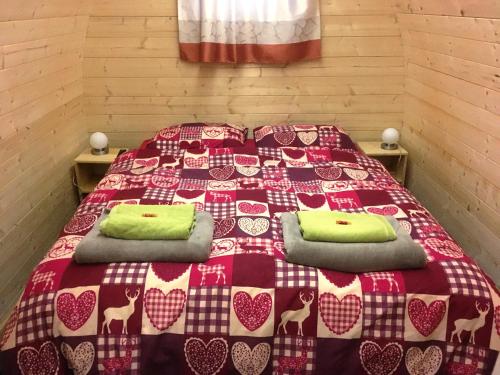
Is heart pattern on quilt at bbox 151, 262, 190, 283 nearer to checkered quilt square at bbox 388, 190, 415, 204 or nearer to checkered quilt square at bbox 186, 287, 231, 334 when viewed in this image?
checkered quilt square at bbox 186, 287, 231, 334

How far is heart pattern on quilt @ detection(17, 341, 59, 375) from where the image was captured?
1.50m

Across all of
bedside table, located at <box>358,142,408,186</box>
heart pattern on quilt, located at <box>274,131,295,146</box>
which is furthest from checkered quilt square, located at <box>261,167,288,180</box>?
bedside table, located at <box>358,142,408,186</box>

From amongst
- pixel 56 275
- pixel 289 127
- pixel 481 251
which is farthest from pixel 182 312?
pixel 289 127

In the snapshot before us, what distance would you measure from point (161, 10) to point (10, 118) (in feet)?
4.45

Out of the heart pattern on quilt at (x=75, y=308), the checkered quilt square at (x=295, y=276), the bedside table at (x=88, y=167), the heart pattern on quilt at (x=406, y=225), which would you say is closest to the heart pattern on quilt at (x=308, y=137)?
the heart pattern on quilt at (x=406, y=225)

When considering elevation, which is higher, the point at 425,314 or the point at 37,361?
the point at 425,314

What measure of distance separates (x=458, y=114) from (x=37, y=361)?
240 cm

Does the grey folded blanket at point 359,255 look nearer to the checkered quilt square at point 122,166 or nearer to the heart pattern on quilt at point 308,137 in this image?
the checkered quilt square at point 122,166

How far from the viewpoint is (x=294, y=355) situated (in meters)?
1.53

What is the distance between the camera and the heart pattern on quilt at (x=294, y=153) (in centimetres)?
285

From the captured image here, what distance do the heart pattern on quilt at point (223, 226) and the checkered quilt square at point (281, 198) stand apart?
0.97ft

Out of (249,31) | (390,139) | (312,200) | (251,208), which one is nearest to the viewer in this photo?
(251,208)

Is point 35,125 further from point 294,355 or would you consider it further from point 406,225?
point 406,225

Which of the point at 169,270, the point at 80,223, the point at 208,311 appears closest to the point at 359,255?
the point at 208,311
